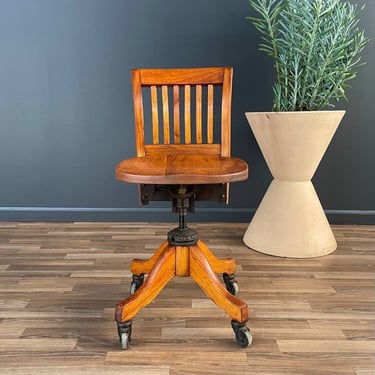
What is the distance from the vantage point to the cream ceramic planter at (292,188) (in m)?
1.76

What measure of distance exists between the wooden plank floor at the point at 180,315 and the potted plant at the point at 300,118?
12cm

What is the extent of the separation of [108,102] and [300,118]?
1.13 meters

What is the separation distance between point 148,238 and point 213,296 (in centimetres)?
96

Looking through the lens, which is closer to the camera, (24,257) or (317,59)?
(317,59)

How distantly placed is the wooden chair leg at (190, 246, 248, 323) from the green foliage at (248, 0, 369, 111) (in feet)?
3.05

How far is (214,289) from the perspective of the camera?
1.20m

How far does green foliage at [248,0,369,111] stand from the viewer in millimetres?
1680

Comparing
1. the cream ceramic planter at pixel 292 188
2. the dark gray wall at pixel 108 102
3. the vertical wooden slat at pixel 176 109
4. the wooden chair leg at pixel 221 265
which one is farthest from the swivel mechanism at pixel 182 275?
the dark gray wall at pixel 108 102

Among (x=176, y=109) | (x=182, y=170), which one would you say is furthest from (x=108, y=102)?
(x=182, y=170)

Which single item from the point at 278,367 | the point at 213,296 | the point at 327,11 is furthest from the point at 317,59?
the point at 278,367

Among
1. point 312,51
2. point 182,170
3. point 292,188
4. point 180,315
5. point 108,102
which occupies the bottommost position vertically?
point 180,315

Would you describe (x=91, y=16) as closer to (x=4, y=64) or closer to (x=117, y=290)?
(x=4, y=64)

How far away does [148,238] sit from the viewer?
2.12m

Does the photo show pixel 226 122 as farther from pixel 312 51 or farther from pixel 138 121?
pixel 312 51
